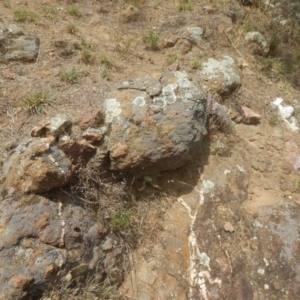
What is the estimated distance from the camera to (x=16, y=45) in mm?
3994

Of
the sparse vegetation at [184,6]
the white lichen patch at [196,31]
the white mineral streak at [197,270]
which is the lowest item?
the white mineral streak at [197,270]

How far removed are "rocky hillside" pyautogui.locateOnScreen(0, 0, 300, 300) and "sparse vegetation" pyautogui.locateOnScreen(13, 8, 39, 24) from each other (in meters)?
0.02

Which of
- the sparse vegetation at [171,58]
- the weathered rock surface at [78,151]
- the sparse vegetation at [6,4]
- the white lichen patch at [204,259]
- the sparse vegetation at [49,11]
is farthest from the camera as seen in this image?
the sparse vegetation at [49,11]

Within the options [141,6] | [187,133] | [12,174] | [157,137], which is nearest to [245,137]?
[187,133]

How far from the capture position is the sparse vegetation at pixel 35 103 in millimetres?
3281

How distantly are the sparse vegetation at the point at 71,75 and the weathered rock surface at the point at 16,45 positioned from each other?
61cm

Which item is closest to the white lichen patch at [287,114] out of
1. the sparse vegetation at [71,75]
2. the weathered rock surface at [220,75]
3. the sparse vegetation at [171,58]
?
the weathered rock surface at [220,75]

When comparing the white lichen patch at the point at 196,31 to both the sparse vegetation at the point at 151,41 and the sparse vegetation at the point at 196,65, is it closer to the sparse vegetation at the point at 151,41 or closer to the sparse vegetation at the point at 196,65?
the sparse vegetation at the point at 151,41

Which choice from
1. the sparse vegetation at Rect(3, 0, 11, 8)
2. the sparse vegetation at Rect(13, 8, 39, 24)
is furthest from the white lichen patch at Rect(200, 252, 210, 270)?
the sparse vegetation at Rect(3, 0, 11, 8)

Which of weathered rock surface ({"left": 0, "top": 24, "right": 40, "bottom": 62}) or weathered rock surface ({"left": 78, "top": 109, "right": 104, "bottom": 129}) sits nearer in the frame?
weathered rock surface ({"left": 78, "top": 109, "right": 104, "bottom": 129})

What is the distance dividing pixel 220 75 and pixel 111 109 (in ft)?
6.08

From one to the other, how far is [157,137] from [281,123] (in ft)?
7.14

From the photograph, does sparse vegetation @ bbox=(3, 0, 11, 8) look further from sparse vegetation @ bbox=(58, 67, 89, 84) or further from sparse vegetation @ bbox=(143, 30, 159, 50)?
sparse vegetation @ bbox=(143, 30, 159, 50)

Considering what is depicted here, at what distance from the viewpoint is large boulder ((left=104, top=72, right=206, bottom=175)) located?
2969 millimetres
